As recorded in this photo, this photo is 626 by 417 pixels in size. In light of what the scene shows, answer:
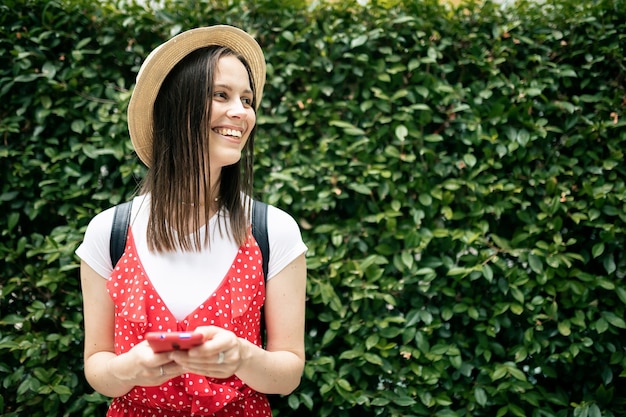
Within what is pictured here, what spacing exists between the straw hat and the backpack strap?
22 centimetres

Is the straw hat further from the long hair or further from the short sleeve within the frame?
the short sleeve

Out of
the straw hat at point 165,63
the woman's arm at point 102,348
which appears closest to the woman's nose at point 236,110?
the straw hat at point 165,63

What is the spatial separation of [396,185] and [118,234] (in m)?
1.32

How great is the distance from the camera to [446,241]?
2.57m

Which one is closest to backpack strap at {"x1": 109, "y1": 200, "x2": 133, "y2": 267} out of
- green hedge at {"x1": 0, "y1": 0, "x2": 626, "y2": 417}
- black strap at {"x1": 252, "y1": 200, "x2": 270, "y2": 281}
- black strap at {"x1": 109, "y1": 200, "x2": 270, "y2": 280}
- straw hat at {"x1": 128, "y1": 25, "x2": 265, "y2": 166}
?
black strap at {"x1": 109, "y1": 200, "x2": 270, "y2": 280}

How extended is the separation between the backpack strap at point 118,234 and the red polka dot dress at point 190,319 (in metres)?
0.02

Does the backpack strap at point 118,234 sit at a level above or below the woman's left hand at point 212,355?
above

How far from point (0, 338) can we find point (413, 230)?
5.97 ft

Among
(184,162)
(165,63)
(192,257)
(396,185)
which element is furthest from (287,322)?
(396,185)

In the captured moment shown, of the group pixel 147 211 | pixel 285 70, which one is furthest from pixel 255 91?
pixel 285 70

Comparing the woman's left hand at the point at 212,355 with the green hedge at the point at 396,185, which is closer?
the woman's left hand at the point at 212,355

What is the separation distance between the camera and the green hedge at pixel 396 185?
2.51 m

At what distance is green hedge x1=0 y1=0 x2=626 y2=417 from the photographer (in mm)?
2510

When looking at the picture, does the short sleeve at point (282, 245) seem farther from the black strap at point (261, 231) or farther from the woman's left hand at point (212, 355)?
the woman's left hand at point (212, 355)
